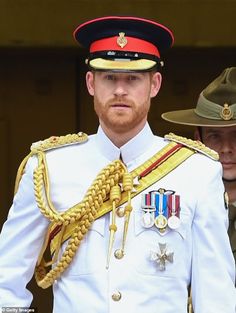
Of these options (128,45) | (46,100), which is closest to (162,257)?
(128,45)

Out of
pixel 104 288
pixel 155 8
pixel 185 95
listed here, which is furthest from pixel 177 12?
pixel 104 288

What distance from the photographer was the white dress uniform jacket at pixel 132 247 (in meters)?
2.26

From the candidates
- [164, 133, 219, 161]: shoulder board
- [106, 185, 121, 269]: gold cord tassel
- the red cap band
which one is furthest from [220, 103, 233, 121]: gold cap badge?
[106, 185, 121, 269]: gold cord tassel

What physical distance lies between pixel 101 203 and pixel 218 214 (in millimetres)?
256

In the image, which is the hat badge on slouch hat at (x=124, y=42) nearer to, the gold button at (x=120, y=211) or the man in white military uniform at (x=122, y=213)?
the man in white military uniform at (x=122, y=213)

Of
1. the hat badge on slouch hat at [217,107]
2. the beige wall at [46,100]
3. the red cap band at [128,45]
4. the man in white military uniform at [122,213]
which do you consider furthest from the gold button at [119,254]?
the beige wall at [46,100]

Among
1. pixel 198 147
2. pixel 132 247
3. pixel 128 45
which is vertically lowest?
pixel 132 247

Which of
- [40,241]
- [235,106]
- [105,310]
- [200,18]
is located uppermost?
[200,18]

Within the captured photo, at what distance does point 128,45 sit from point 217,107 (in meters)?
0.58

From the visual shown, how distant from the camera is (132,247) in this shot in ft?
7.52

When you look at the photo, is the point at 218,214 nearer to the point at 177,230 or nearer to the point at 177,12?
the point at 177,230

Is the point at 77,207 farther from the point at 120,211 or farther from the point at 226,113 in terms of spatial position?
the point at 226,113

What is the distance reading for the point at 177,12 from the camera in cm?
392

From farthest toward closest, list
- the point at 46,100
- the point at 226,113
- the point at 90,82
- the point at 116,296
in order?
1. the point at 46,100
2. the point at 226,113
3. the point at 90,82
4. the point at 116,296
